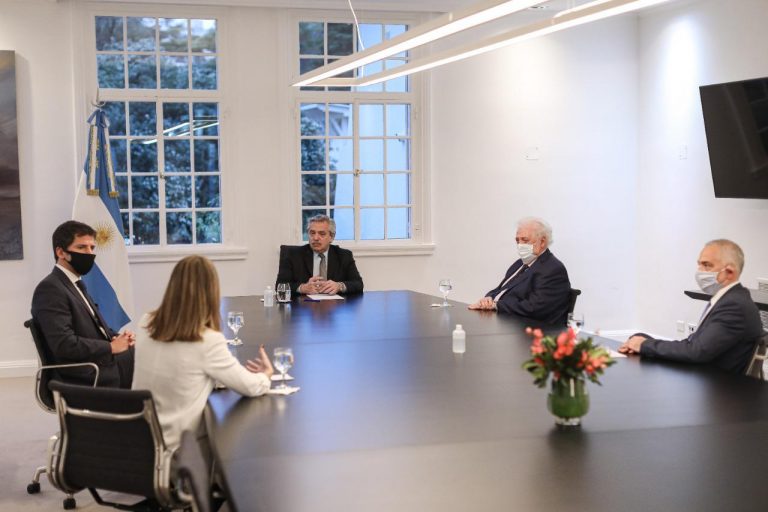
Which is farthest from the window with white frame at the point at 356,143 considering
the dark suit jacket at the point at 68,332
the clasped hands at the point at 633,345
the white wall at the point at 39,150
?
the clasped hands at the point at 633,345

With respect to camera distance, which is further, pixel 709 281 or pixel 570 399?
pixel 709 281

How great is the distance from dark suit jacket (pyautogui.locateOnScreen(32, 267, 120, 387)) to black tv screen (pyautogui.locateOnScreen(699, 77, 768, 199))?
4792 millimetres

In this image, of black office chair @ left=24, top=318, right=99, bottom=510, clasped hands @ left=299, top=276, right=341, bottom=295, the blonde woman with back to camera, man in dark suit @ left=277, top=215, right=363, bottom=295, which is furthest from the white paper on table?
man in dark suit @ left=277, top=215, right=363, bottom=295

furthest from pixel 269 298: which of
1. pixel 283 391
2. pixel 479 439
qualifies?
pixel 479 439

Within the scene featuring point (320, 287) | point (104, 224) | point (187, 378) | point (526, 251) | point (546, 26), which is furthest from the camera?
point (104, 224)

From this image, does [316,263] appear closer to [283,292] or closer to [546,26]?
[283,292]

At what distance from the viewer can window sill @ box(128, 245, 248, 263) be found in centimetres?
784

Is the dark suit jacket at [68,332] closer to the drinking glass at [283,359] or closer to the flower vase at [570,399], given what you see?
the drinking glass at [283,359]

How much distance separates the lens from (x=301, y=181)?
8234 mm

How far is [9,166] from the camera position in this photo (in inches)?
295

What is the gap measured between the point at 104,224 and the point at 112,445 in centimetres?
451

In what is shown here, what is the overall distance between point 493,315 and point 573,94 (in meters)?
3.78

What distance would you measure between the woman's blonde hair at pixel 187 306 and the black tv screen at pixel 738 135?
4.79m

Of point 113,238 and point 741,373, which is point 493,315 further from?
point 113,238
